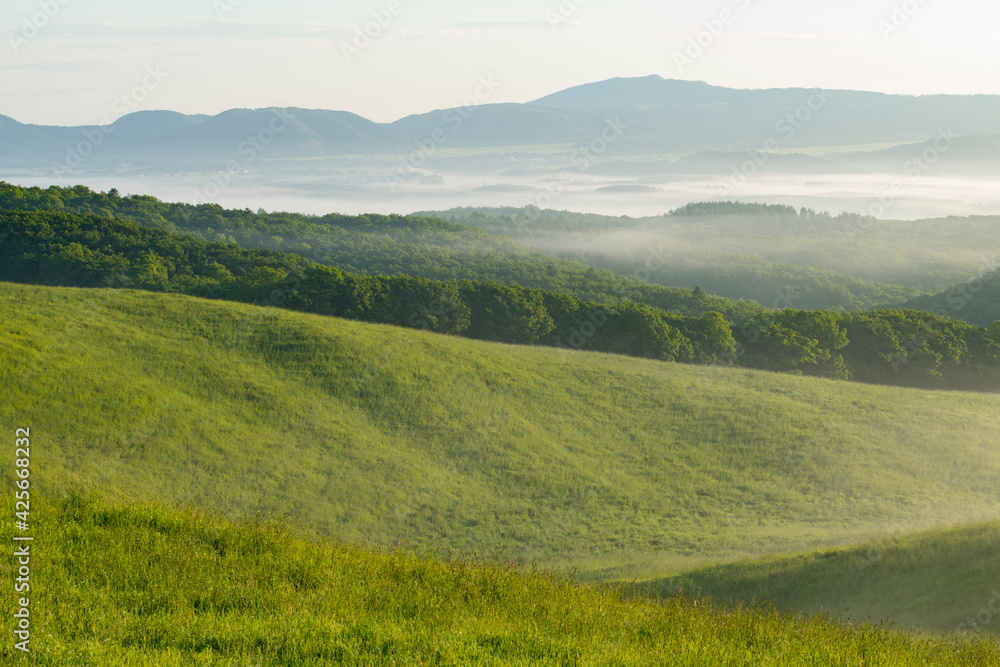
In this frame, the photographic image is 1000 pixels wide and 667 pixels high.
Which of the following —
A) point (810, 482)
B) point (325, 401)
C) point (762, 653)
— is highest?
point (762, 653)

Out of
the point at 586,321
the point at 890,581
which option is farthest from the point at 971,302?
the point at 890,581

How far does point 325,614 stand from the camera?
22.0 ft

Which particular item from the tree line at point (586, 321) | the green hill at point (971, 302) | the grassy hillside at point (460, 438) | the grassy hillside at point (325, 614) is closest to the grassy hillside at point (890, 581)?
the grassy hillside at point (325, 614)

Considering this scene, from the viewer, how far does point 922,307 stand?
454 feet

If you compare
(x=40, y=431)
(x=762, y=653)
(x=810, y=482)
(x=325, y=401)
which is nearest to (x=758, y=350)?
(x=810, y=482)

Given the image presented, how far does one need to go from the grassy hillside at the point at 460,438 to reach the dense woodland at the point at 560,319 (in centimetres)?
1845

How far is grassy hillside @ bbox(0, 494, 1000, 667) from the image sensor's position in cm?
605

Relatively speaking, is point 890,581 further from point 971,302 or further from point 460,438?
point 971,302

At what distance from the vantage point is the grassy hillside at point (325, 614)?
6047mm

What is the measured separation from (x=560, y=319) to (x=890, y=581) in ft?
201

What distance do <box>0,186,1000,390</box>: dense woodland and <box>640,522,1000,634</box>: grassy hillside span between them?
52.2 meters

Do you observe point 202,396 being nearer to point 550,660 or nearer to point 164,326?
point 164,326

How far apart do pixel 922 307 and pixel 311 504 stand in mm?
145075

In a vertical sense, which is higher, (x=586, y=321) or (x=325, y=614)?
(x=325, y=614)
